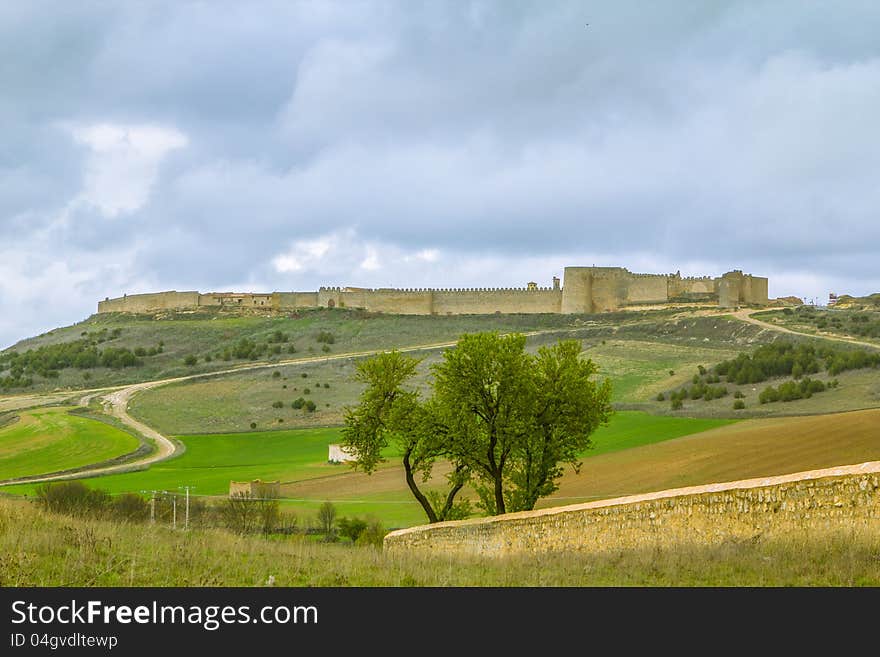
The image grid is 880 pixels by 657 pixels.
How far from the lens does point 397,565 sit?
477 inches

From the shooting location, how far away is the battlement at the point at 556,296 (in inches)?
3903

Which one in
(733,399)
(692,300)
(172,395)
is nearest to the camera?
(733,399)

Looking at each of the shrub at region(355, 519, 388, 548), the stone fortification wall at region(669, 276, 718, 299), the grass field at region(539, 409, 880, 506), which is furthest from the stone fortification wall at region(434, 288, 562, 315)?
the shrub at region(355, 519, 388, 548)

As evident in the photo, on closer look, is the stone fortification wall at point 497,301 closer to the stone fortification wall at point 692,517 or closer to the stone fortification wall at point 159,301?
the stone fortification wall at point 159,301

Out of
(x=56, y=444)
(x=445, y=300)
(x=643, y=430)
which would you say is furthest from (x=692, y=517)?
(x=445, y=300)

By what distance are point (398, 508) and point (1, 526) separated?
63.8ft

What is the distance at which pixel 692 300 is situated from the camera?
323ft

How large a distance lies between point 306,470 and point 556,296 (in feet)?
213

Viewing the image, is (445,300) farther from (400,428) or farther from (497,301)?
(400,428)

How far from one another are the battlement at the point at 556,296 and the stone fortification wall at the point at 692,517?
82275mm

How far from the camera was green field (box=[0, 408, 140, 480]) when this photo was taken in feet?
148

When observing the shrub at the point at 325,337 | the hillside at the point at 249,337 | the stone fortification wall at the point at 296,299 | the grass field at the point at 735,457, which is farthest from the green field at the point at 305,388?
the stone fortification wall at the point at 296,299

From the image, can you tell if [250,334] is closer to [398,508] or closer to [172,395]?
[172,395]
